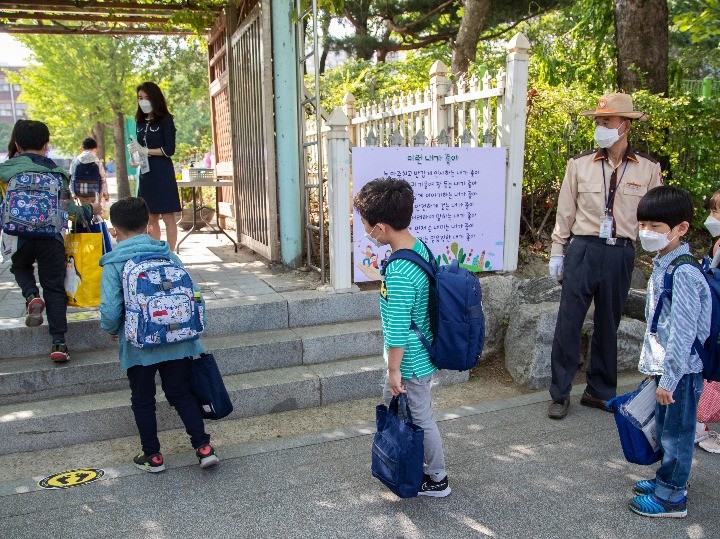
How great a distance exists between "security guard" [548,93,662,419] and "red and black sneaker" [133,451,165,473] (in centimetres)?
250

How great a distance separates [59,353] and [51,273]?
1.78ft

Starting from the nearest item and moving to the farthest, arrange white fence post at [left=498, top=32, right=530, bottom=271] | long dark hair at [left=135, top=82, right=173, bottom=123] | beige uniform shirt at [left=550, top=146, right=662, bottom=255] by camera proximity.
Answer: beige uniform shirt at [left=550, top=146, right=662, bottom=255] → white fence post at [left=498, top=32, right=530, bottom=271] → long dark hair at [left=135, top=82, right=173, bottom=123]

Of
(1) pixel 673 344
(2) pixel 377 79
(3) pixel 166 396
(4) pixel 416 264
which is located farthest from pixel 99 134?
(1) pixel 673 344

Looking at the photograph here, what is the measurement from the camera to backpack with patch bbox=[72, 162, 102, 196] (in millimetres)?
5621

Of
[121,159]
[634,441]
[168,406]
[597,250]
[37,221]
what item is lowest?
[168,406]

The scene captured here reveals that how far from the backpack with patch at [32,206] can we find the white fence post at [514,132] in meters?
3.67

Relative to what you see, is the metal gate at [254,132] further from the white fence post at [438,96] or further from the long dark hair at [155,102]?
the white fence post at [438,96]

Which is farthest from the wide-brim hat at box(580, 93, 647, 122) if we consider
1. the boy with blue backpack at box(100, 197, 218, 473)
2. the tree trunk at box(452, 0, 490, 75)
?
the tree trunk at box(452, 0, 490, 75)

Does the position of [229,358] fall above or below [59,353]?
below

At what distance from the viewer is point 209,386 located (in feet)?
10.9

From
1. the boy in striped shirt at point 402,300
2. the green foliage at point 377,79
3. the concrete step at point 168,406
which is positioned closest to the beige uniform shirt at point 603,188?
the concrete step at point 168,406

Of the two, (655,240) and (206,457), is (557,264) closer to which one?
(655,240)

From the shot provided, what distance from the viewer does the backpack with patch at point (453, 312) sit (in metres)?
2.73

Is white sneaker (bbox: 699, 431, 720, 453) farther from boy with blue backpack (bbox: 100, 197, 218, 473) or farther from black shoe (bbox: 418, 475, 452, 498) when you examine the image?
boy with blue backpack (bbox: 100, 197, 218, 473)
